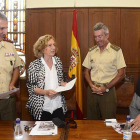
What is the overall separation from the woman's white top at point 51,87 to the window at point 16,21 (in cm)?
237

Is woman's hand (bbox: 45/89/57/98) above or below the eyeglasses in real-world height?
above

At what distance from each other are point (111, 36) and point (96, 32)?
1.65m

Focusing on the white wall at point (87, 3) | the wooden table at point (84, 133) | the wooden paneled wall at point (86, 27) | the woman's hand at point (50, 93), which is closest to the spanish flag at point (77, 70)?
the wooden paneled wall at point (86, 27)

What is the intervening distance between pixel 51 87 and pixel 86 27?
232 cm

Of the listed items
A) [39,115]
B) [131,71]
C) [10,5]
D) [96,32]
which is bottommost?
[39,115]

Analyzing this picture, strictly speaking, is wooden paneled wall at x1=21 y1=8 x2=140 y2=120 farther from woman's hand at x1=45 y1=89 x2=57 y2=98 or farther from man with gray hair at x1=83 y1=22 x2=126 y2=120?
woman's hand at x1=45 y1=89 x2=57 y2=98

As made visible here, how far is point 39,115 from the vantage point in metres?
2.30

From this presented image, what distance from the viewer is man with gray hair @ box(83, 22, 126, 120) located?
9.16 ft

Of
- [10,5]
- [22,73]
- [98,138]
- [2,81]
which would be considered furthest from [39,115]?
[10,5]

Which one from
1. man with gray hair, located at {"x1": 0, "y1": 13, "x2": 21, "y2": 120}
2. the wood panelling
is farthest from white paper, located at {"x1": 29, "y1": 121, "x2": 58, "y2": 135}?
the wood panelling

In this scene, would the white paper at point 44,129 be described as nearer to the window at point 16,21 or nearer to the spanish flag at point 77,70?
the spanish flag at point 77,70

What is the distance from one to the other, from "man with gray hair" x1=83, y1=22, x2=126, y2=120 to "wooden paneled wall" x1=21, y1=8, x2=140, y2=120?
4.76ft

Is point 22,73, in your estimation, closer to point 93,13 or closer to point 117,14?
point 93,13

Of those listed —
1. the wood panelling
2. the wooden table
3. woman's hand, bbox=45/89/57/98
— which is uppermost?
the wood panelling
